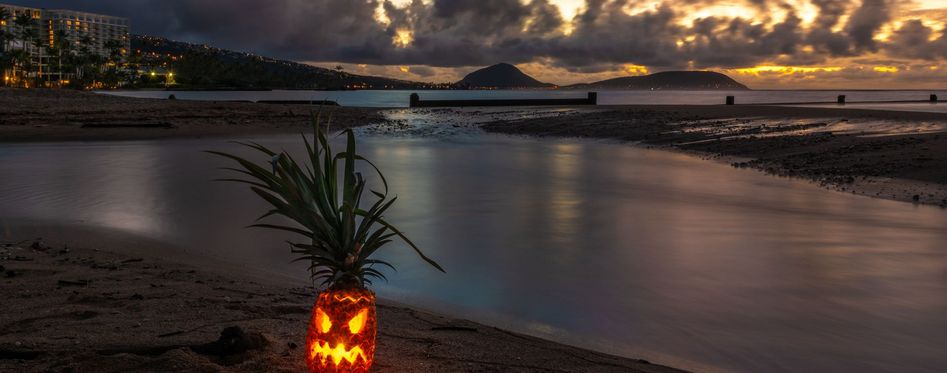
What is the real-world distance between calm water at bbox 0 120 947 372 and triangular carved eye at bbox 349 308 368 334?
257cm

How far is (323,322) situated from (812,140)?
21977mm

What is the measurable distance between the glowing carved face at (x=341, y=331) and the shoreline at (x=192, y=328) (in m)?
0.58

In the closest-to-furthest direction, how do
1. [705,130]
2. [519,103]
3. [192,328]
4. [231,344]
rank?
[231,344] < [192,328] < [705,130] < [519,103]

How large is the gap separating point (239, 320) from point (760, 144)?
21484mm

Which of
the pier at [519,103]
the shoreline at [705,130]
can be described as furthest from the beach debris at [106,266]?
the pier at [519,103]

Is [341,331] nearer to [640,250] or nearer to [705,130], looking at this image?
[640,250]

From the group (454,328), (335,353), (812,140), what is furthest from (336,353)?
(812,140)

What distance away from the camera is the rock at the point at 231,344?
4.05m

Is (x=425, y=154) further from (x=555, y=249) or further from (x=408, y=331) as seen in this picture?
(x=408, y=331)

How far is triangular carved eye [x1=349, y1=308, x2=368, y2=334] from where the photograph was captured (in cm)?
341

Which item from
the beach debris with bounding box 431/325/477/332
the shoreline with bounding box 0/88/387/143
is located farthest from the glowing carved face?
the shoreline with bounding box 0/88/387/143

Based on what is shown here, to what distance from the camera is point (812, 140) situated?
22.0m

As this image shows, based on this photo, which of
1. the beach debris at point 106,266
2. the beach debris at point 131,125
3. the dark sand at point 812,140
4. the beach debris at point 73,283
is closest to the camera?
the beach debris at point 73,283

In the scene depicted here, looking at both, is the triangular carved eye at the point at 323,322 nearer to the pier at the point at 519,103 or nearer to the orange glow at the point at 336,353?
the orange glow at the point at 336,353
